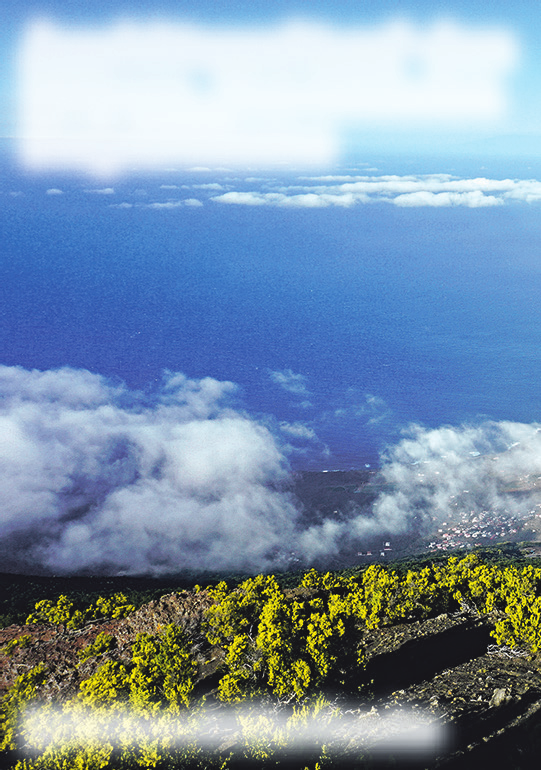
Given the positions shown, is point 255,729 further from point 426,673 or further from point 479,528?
point 479,528

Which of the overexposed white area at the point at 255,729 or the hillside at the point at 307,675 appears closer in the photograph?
the overexposed white area at the point at 255,729

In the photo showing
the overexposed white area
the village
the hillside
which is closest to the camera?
the overexposed white area

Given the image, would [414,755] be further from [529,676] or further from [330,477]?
[330,477]

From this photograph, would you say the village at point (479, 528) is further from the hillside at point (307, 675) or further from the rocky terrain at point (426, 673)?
the rocky terrain at point (426, 673)

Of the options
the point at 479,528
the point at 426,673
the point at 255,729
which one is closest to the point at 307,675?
the point at 255,729

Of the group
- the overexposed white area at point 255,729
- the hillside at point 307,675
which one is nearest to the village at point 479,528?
the hillside at point 307,675

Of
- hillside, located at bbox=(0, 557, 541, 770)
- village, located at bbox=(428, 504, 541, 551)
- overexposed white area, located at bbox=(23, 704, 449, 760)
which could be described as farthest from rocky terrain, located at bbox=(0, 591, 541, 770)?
village, located at bbox=(428, 504, 541, 551)

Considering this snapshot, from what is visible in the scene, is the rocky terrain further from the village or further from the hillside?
the village

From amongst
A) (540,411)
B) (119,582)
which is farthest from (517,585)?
(540,411)

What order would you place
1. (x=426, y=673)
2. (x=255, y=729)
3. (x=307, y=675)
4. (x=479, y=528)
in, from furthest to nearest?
(x=479, y=528), (x=426, y=673), (x=307, y=675), (x=255, y=729)
